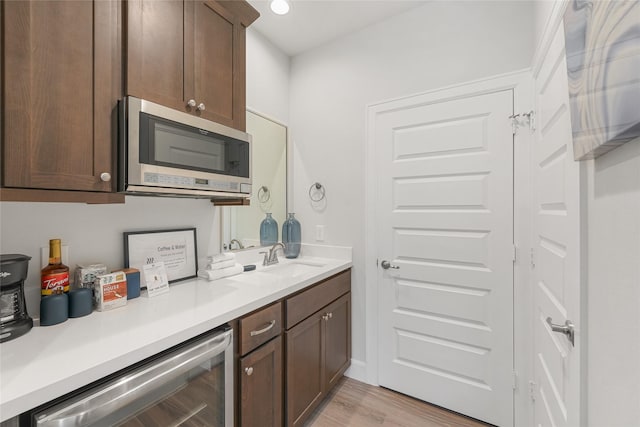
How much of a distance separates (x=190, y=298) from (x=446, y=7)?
7.97ft

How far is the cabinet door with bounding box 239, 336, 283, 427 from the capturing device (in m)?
1.24

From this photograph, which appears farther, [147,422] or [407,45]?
[407,45]

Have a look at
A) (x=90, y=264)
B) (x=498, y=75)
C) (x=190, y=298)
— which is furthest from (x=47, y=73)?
(x=498, y=75)

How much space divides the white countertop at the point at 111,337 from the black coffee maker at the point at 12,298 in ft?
0.11

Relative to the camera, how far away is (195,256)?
1718 mm

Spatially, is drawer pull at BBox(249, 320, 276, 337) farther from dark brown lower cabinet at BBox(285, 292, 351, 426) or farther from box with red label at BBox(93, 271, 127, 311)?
box with red label at BBox(93, 271, 127, 311)

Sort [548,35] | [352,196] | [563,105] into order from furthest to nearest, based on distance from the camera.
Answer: [352,196], [548,35], [563,105]

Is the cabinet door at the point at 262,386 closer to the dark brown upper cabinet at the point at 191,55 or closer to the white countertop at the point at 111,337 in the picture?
the white countertop at the point at 111,337

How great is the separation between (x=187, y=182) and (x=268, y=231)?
1.12m

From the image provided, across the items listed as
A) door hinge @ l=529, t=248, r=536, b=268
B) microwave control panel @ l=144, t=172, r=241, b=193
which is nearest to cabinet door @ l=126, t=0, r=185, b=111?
microwave control panel @ l=144, t=172, r=241, b=193

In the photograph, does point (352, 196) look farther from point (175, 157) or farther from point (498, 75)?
point (175, 157)

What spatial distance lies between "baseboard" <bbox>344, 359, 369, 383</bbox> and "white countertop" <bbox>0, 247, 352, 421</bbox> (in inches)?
42.6

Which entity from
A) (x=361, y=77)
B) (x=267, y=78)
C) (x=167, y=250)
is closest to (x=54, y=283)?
(x=167, y=250)

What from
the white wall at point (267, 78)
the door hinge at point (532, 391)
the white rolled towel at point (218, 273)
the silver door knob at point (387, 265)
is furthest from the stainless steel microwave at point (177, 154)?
the door hinge at point (532, 391)
